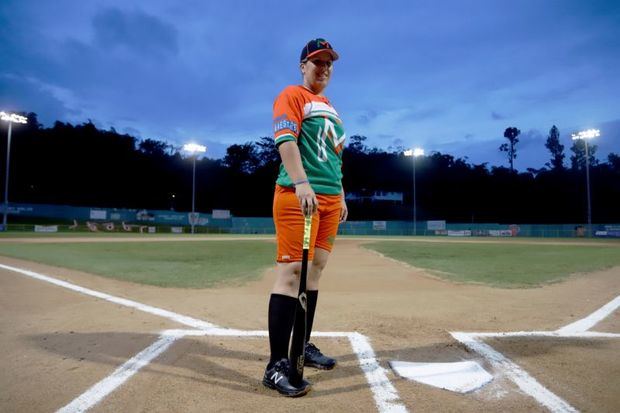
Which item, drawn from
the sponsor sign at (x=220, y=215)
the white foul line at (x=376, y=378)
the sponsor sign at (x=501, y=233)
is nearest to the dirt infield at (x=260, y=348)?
the white foul line at (x=376, y=378)

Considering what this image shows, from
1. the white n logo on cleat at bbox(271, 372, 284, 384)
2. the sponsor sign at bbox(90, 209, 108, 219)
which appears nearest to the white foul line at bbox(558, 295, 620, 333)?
the white n logo on cleat at bbox(271, 372, 284, 384)

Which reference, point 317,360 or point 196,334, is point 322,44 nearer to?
point 317,360

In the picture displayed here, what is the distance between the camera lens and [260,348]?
3119 mm

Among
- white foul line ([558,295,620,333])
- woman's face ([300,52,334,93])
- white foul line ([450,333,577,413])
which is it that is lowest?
white foul line ([558,295,620,333])

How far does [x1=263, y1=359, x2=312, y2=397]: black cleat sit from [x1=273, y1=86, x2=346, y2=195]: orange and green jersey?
1.10 m

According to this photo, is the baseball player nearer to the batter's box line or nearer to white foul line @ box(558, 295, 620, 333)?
the batter's box line

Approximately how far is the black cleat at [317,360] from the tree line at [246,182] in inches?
2068

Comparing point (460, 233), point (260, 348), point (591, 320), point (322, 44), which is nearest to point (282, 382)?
point (260, 348)

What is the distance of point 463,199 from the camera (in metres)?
59.6

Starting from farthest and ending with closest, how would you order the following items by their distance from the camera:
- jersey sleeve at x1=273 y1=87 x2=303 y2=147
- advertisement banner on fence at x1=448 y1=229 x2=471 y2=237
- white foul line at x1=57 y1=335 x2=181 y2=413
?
advertisement banner on fence at x1=448 y1=229 x2=471 y2=237
jersey sleeve at x1=273 y1=87 x2=303 y2=147
white foul line at x1=57 y1=335 x2=181 y2=413

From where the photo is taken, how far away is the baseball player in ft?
8.14

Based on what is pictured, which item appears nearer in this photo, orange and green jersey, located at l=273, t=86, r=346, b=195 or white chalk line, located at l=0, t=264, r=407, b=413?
white chalk line, located at l=0, t=264, r=407, b=413

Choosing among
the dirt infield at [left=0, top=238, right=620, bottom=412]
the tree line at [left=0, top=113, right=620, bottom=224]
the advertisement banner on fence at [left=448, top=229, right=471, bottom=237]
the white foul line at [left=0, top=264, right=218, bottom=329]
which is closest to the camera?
the dirt infield at [left=0, top=238, right=620, bottom=412]

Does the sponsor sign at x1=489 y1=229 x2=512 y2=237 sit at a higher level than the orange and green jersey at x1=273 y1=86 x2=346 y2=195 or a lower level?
lower
